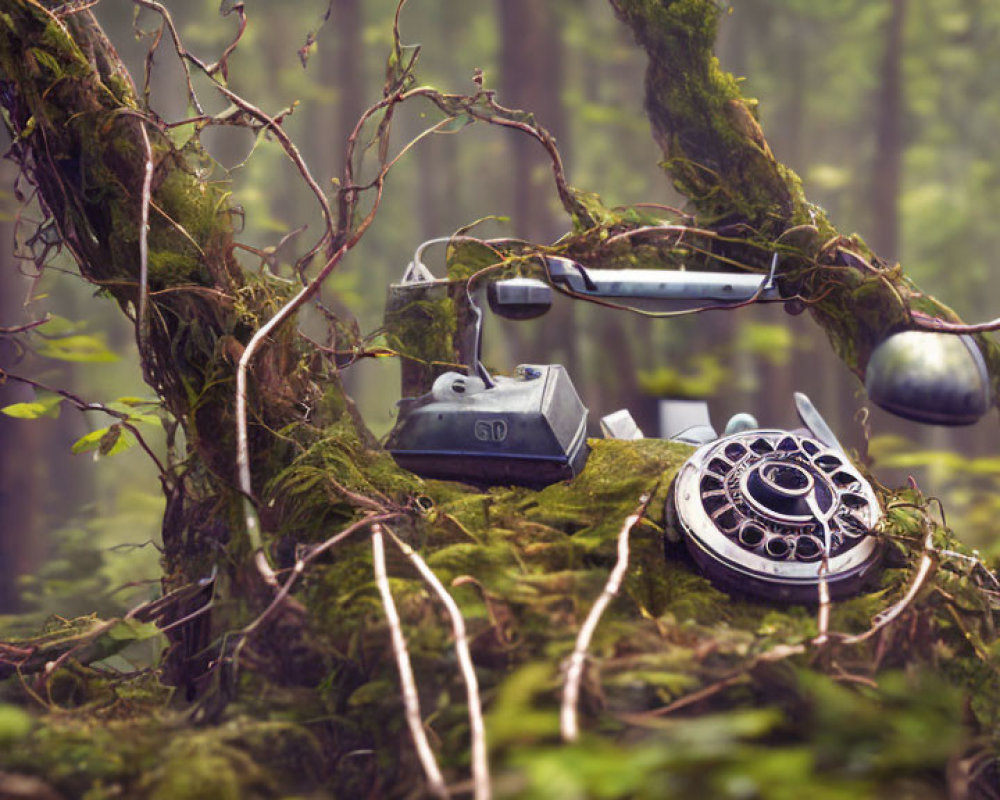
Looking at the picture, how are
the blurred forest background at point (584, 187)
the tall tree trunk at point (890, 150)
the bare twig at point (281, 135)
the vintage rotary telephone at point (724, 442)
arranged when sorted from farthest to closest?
the tall tree trunk at point (890, 150) < the blurred forest background at point (584, 187) < the bare twig at point (281, 135) < the vintage rotary telephone at point (724, 442)

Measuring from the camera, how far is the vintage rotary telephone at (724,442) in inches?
60.5

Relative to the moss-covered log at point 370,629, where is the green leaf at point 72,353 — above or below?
above

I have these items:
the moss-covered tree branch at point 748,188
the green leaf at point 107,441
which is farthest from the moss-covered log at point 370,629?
the green leaf at point 107,441

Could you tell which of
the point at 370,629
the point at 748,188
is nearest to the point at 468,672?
the point at 370,629

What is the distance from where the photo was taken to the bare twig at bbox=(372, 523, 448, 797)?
0.95 metres

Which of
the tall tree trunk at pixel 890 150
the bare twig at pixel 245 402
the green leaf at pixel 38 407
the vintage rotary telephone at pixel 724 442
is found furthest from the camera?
the tall tree trunk at pixel 890 150

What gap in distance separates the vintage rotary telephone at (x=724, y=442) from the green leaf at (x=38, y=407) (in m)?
1.01

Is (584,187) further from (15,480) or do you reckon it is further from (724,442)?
(724,442)

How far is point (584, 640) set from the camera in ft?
3.82

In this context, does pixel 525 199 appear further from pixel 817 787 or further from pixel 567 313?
pixel 817 787

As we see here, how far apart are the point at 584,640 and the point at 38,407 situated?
171 cm

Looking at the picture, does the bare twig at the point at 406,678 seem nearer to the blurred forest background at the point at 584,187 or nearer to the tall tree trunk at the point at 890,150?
the blurred forest background at the point at 584,187

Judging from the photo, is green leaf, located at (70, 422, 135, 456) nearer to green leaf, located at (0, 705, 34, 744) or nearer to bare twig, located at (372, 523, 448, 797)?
bare twig, located at (372, 523, 448, 797)

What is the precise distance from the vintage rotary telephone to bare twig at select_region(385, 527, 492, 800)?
1.37ft
